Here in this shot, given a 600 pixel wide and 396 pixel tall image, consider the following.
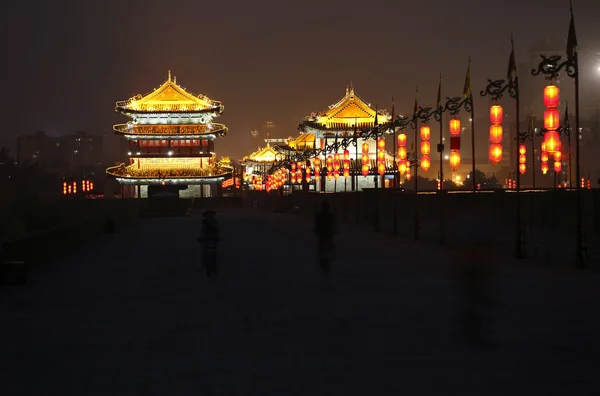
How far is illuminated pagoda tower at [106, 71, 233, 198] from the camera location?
90.4 metres

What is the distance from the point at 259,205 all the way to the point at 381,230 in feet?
175

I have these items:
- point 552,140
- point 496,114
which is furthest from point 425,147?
point 552,140

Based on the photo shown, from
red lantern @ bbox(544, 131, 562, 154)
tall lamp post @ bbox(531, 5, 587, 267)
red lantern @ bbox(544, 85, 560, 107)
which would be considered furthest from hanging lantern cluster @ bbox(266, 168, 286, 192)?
tall lamp post @ bbox(531, 5, 587, 267)

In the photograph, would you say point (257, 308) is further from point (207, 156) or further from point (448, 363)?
point (207, 156)

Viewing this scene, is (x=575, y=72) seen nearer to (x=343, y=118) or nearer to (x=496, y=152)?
(x=496, y=152)

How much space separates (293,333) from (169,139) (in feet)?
269

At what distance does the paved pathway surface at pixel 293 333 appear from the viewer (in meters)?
7.80

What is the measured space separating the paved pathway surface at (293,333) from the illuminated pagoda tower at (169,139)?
2787 inches

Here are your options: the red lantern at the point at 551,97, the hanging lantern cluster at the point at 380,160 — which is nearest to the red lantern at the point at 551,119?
the red lantern at the point at 551,97

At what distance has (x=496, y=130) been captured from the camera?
33844mm

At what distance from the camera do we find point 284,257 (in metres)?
23.8

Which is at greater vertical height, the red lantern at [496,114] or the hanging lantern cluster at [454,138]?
the red lantern at [496,114]

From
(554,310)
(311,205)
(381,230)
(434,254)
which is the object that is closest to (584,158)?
(311,205)

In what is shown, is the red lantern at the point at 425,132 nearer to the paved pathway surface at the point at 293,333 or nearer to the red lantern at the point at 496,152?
the red lantern at the point at 496,152
